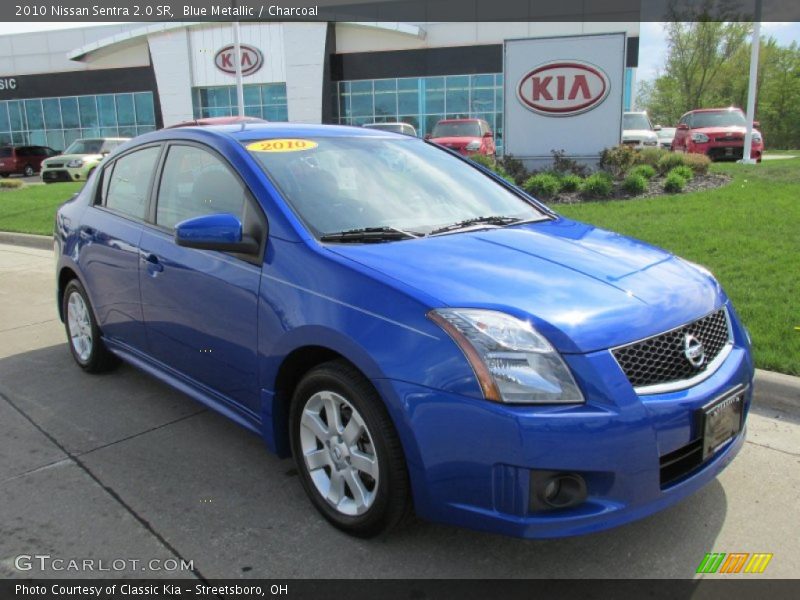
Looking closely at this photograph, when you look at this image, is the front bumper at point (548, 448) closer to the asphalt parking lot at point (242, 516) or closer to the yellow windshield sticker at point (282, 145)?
the asphalt parking lot at point (242, 516)

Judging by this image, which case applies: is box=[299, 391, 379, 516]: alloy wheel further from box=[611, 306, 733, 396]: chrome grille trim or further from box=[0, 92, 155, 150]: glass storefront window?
box=[0, 92, 155, 150]: glass storefront window

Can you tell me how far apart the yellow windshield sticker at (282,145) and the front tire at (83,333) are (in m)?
1.99

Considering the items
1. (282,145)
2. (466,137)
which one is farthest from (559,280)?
(466,137)

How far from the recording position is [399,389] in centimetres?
243

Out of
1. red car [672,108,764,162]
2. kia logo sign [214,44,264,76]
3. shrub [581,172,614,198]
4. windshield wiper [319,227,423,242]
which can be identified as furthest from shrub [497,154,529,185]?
kia logo sign [214,44,264,76]

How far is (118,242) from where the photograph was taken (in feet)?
13.6

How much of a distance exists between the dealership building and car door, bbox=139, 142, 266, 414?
1185 inches

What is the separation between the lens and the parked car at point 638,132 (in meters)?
20.8

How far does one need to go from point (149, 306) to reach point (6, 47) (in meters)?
47.9

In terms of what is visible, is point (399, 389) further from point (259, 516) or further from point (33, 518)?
point (33, 518)

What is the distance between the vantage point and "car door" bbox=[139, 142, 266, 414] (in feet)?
10.3

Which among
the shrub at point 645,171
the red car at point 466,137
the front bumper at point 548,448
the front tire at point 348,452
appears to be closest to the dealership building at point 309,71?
the red car at point 466,137

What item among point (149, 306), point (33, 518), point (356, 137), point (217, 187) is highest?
point (356, 137)

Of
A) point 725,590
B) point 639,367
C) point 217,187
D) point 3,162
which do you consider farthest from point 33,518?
point 3,162
